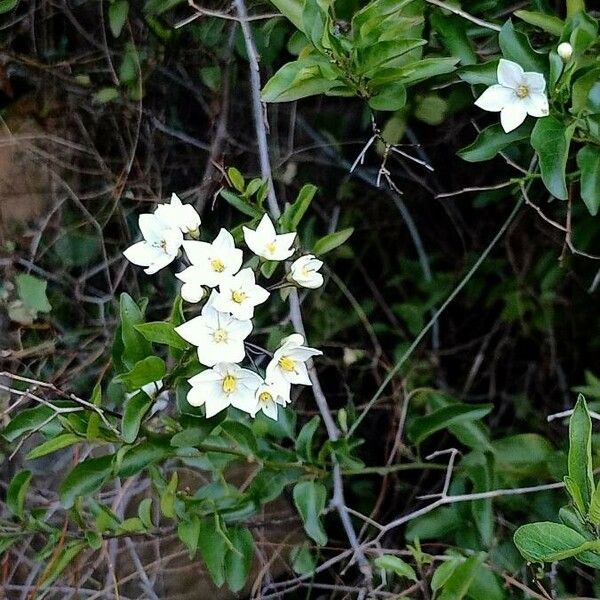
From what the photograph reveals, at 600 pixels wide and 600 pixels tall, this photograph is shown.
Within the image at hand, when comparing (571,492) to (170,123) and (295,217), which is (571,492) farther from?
(170,123)

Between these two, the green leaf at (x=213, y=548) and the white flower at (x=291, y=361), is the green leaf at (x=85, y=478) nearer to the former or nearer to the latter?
the green leaf at (x=213, y=548)

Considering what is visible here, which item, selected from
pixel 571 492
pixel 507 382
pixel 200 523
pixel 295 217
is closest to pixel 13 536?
pixel 200 523

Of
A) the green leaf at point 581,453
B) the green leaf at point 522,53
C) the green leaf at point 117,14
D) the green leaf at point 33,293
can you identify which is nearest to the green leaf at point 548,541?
the green leaf at point 581,453

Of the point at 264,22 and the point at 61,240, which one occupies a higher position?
the point at 264,22

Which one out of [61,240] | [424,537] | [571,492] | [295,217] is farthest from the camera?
[61,240]

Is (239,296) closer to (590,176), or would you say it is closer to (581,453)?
(581,453)

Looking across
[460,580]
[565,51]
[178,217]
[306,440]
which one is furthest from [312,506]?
[565,51]
